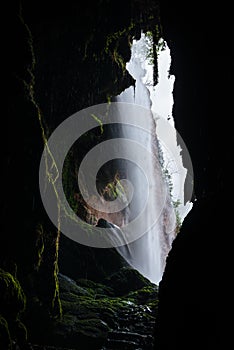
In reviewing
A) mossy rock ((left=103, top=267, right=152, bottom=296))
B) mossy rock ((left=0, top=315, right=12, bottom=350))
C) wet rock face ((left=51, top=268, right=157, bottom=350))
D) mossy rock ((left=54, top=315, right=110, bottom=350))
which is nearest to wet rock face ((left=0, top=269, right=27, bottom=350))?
mossy rock ((left=0, top=315, right=12, bottom=350))

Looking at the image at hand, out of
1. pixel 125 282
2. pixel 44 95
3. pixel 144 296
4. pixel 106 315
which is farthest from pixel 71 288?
pixel 44 95

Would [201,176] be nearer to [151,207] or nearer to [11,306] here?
[11,306]

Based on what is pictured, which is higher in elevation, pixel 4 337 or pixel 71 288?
pixel 71 288

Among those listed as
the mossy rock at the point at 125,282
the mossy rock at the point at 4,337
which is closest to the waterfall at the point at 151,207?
the mossy rock at the point at 125,282

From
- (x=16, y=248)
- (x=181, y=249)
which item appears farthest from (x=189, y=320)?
(x=16, y=248)

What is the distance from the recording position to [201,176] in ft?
27.9

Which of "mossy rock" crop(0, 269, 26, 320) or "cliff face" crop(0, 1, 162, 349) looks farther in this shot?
"cliff face" crop(0, 1, 162, 349)

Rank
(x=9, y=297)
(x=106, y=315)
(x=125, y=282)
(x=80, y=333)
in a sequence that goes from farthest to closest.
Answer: (x=125, y=282), (x=106, y=315), (x=80, y=333), (x=9, y=297)

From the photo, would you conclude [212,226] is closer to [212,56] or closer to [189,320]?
[189,320]

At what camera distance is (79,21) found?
1091cm

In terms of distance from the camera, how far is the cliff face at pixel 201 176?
4.72 metres

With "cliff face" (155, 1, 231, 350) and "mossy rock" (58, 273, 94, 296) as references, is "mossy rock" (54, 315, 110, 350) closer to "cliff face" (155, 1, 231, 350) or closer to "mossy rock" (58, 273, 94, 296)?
"mossy rock" (58, 273, 94, 296)

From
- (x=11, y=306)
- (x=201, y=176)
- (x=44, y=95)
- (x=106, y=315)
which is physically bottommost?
(x=106, y=315)

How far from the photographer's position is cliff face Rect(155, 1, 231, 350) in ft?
15.5
